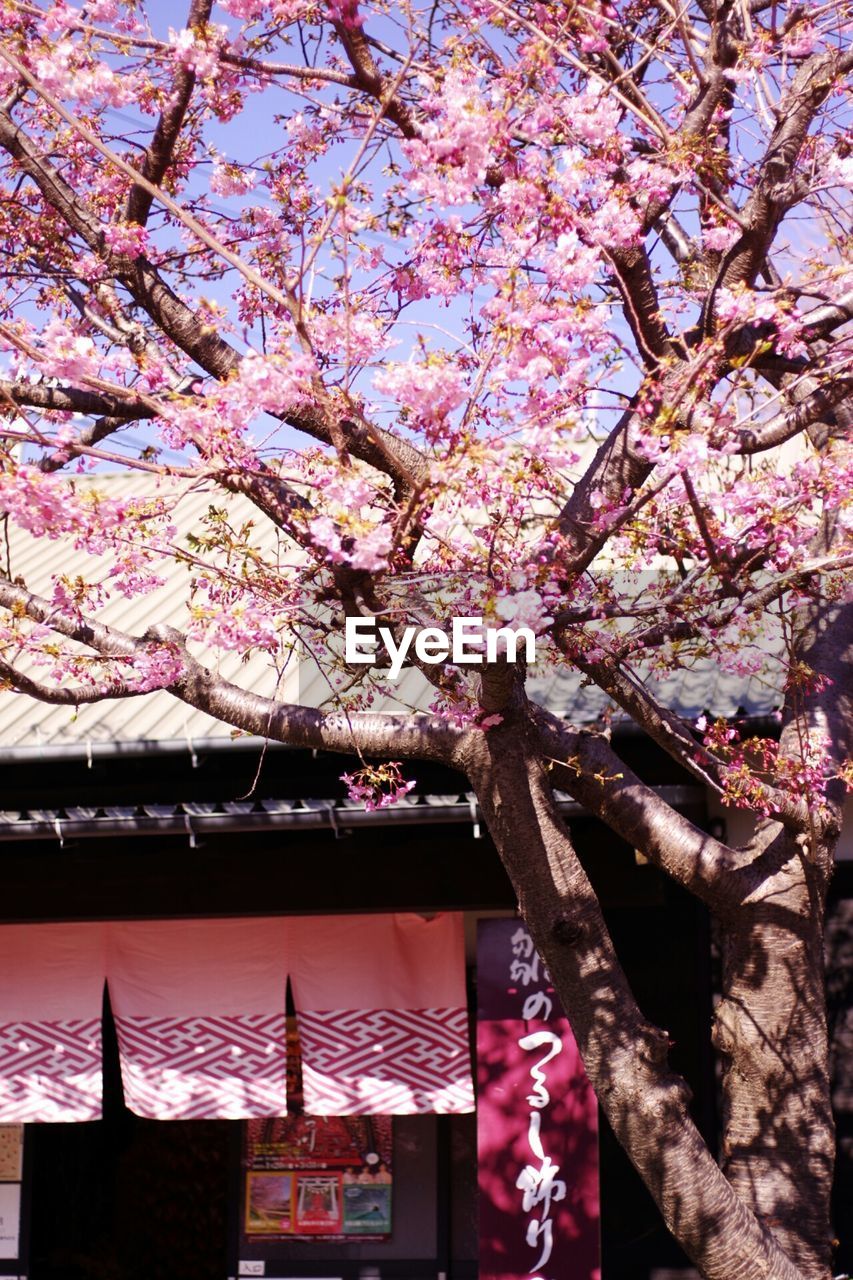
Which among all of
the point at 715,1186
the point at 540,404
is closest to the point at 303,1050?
the point at 715,1186

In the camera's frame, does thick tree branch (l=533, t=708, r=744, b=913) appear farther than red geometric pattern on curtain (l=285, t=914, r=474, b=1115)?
No

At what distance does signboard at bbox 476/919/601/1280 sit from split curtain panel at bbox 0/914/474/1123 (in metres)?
0.36

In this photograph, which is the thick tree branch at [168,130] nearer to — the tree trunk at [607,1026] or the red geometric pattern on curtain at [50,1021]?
the tree trunk at [607,1026]

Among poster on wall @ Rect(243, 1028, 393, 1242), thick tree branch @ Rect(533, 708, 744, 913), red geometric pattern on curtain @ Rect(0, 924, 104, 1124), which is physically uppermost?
thick tree branch @ Rect(533, 708, 744, 913)

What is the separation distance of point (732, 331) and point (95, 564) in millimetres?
7099

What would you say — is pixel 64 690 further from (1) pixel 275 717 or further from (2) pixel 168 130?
(2) pixel 168 130

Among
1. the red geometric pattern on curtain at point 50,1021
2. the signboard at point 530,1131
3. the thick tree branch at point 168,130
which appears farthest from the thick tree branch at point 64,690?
the red geometric pattern on curtain at point 50,1021

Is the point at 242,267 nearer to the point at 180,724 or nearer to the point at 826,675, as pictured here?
the point at 826,675

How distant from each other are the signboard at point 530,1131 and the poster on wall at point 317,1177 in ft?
3.65

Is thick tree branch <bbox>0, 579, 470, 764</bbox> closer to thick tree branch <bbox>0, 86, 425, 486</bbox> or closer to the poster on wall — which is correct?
thick tree branch <bbox>0, 86, 425, 486</bbox>

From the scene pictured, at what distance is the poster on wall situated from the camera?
7.14m

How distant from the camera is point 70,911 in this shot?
7125 millimetres

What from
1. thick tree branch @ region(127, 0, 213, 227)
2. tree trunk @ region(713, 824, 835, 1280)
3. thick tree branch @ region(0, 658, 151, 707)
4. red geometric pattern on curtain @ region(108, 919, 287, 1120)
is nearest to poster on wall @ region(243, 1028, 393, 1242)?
red geometric pattern on curtain @ region(108, 919, 287, 1120)

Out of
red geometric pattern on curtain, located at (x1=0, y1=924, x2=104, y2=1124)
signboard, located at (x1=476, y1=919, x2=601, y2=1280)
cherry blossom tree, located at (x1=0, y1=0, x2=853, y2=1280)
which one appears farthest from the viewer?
red geometric pattern on curtain, located at (x1=0, y1=924, x2=104, y2=1124)
